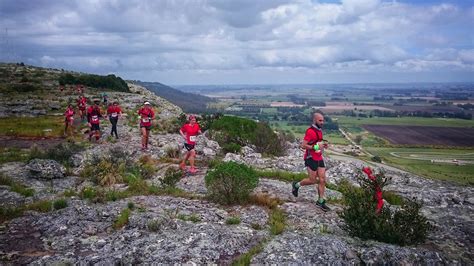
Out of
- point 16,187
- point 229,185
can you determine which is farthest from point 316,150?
point 16,187

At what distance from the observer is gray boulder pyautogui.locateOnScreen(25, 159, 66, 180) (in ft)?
48.1

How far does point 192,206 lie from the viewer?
11.2 metres

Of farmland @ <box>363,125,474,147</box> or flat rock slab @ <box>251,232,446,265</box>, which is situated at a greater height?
flat rock slab @ <box>251,232,446,265</box>

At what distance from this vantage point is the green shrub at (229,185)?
11.6 metres

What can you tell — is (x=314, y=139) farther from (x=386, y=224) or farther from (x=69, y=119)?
(x=69, y=119)

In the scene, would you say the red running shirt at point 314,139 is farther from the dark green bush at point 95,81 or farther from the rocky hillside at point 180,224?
the dark green bush at point 95,81

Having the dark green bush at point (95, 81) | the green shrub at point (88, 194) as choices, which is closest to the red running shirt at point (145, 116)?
the green shrub at point (88, 194)

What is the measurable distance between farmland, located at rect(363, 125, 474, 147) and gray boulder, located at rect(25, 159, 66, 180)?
5656 cm

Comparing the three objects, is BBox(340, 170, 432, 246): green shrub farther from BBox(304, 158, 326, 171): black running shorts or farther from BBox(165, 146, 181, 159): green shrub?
BBox(165, 146, 181, 159): green shrub

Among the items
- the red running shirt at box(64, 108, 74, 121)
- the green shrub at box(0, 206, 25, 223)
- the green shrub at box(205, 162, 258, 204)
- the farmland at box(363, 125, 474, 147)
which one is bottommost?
the farmland at box(363, 125, 474, 147)

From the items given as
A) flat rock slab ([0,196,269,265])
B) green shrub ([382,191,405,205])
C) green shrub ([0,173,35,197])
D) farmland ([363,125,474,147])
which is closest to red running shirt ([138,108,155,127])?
green shrub ([0,173,35,197])

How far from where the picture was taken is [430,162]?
42.7m

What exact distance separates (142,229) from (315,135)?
17.5ft

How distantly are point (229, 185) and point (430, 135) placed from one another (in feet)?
217
